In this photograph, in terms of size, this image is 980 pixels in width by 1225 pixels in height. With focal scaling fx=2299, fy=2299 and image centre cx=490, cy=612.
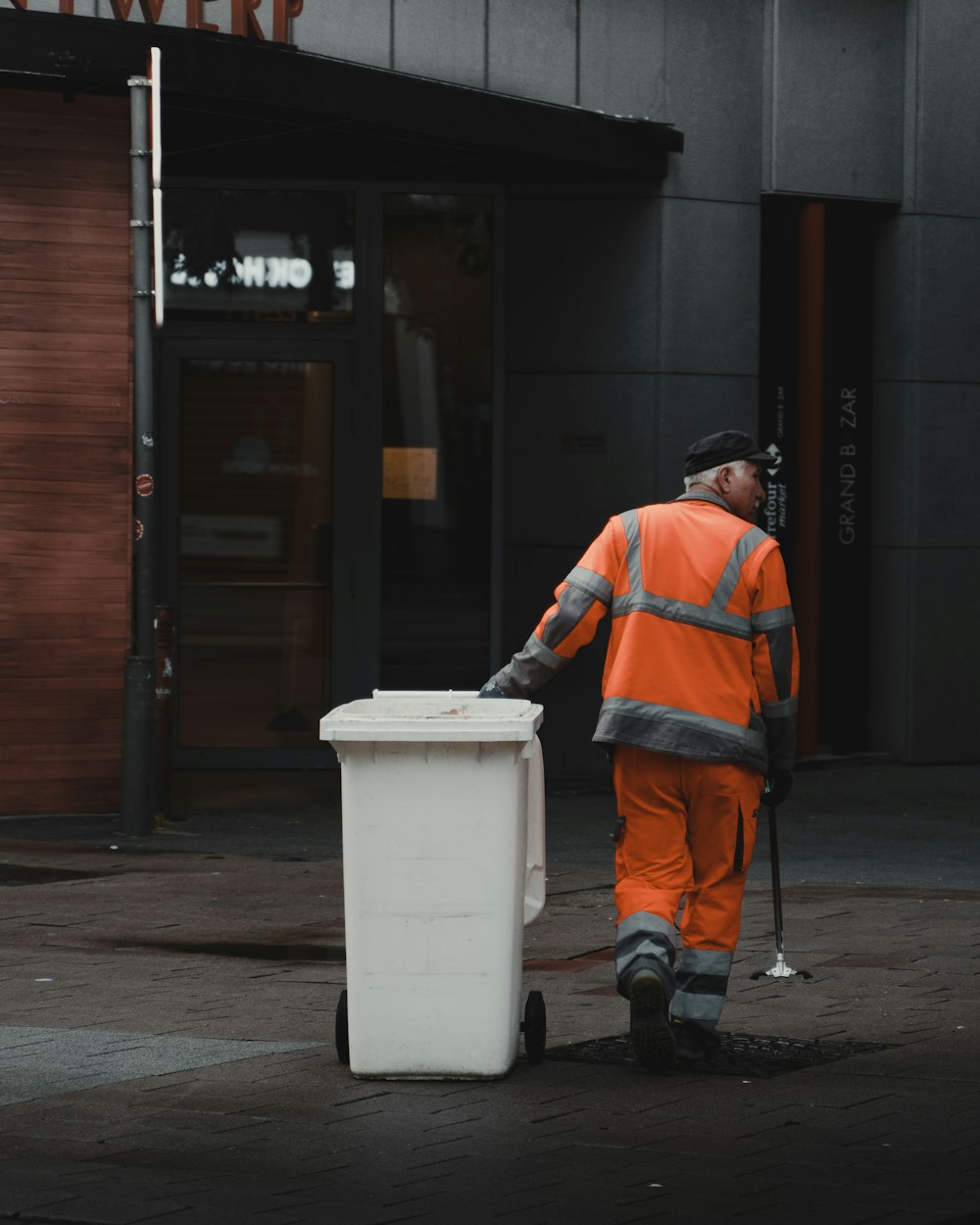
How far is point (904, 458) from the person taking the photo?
1566 cm

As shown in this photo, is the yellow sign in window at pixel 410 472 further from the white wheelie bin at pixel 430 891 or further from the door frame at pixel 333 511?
the white wheelie bin at pixel 430 891

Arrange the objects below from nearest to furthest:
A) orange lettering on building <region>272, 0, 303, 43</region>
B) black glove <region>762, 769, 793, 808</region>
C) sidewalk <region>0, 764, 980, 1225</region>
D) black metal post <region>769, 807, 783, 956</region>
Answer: sidewalk <region>0, 764, 980, 1225</region>, black glove <region>762, 769, 793, 808</region>, black metal post <region>769, 807, 783, 956</region>, orange lettering on building <region>272, 0, 303, 43</region>

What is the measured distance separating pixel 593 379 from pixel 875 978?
726cm

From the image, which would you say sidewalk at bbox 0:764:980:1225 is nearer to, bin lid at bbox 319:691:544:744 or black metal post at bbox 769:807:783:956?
black metal post at bbox 769:807:783:956

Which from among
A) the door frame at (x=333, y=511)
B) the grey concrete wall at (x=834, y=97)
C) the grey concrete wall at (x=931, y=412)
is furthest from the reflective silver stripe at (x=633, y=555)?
the grey concrete wall at (x=931, y=412)

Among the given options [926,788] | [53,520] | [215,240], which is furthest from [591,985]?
[215,240]

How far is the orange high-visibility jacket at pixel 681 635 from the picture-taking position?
256 inches

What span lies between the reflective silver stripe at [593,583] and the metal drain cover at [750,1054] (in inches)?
52.0

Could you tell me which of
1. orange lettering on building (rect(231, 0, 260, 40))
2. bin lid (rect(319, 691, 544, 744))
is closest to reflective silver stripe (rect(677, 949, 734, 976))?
bin lid (rect(319, 691, 544, 744))

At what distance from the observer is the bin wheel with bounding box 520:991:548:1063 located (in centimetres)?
649

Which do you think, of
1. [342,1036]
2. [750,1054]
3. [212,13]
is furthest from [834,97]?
[342,1036]

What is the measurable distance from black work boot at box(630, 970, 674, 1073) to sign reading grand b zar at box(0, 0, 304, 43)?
6.90 m

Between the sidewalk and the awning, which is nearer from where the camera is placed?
the sidewalk

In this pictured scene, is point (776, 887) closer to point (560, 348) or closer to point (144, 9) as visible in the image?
point (144, 9)
